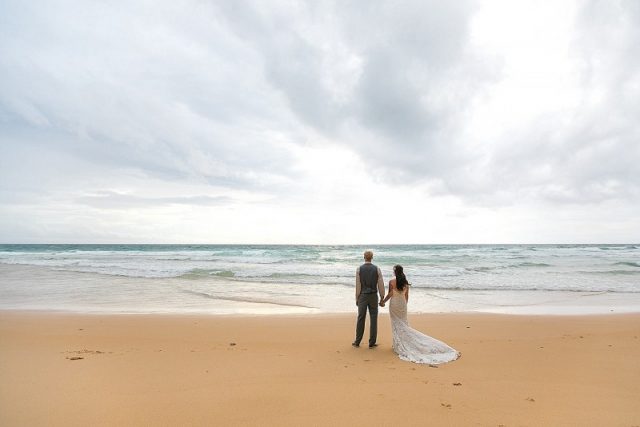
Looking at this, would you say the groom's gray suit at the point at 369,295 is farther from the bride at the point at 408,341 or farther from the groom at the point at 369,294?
the bride at the point at 408,341

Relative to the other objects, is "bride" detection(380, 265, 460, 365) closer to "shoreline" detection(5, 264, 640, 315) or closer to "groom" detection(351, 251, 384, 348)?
"groom" detection(351, 251, 384, 348)

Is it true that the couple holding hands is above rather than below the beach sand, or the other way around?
above

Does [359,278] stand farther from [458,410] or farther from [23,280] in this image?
[23,280]

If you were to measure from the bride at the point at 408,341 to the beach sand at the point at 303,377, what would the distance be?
0.26 m

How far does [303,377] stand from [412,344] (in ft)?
7.25

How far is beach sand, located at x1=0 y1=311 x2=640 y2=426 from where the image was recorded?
13.1ft

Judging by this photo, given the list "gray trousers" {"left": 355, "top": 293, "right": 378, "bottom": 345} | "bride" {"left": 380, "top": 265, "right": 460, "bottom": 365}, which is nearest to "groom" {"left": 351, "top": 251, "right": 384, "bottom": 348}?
"gray trousers" {"left": 355, "top": 293, "right": 378, "bottom": 345}

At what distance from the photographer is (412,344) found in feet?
20.9

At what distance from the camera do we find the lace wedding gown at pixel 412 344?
605 cm

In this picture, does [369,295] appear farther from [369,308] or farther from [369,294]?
[369,308]

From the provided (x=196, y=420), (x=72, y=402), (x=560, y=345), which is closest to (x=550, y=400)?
(x=560, y=345)

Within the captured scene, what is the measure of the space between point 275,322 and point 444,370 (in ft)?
15.7

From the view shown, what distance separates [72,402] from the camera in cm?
423

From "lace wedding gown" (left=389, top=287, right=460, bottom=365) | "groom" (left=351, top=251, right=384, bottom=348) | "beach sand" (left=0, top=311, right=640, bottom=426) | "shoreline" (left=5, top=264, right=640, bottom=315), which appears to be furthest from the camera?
"shoreline" (left=5, top=264, right=640, bottom=315)
